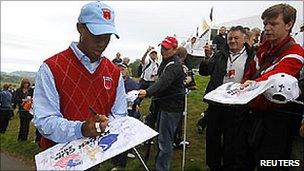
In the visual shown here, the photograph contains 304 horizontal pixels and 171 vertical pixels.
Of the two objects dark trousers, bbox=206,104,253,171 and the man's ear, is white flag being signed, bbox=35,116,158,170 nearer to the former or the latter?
dark trousers, bbox=206,104,253,171

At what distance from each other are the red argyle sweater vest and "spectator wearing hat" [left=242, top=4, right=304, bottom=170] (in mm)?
1379

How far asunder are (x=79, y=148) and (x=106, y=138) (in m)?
0.17

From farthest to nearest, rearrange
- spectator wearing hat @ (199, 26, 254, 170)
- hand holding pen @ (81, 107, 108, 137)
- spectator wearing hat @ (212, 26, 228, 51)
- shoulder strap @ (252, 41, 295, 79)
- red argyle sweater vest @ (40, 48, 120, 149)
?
spectator wearing hat @ (212, 26, 228, 51) → spectator wearing hat @ (199, 26, 254, 170) → shoulder strap @ (252, 41, 295, 79) → red argyle sweater vest @ (40, 48, 120, 149) → hand holding pen @ (81, 107, 108, 137)

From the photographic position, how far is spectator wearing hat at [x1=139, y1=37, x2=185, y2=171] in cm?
625

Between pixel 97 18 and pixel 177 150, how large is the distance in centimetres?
554

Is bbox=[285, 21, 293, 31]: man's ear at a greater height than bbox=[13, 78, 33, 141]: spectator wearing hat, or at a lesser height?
greater

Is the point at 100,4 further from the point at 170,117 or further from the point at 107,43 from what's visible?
the point at 170,117

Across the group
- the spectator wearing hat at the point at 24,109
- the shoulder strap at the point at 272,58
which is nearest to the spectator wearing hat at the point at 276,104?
the shoulder strap at the point at 272,58

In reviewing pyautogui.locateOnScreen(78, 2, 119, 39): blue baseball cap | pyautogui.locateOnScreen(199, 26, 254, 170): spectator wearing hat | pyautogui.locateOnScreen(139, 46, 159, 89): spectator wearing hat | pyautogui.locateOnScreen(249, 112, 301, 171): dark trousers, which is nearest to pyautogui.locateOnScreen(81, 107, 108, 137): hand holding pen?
pyautogui.locateOnScreen(78, 2, 119, 39): blue baseball cap

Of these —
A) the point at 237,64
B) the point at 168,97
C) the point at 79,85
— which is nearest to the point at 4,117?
the point at 168,97

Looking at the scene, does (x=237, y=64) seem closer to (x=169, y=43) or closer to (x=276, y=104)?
(x=169, y=43)

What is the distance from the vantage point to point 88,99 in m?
2.91

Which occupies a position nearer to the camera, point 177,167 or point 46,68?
point 46,68

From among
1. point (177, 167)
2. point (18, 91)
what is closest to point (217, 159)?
point (177, 167)
